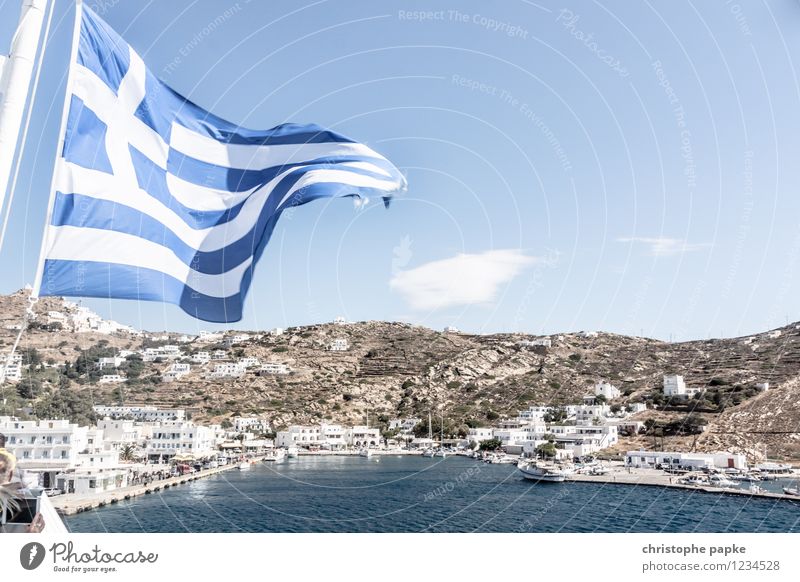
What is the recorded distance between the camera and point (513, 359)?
101 meters

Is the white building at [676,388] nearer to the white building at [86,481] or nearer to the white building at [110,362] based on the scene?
the white building at [86,481]

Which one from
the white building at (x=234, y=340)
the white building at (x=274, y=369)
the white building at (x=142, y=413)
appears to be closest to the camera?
the white building at (x=142, y=413)

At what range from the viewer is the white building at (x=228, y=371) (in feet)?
299

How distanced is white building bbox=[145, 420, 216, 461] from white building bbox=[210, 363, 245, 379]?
110ft

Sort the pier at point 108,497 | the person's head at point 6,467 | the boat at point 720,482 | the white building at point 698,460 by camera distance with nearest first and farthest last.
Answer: the person's head at point 6,467 → the pier at point 108,497 → the boat at point 720,482 → the white building at point 698,460

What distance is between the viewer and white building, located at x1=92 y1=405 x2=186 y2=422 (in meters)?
64.0

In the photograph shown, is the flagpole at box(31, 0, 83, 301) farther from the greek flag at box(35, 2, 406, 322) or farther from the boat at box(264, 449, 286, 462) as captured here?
the boat at box(264, 449, 286, 462)

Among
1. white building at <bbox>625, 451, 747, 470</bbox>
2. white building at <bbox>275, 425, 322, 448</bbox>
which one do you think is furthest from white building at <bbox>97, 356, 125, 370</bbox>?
white building at <bbox>625, 451, 747, 470</bbox>

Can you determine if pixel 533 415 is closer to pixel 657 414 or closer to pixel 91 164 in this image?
pixel 657 414

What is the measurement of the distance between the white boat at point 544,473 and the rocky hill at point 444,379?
11350 mm

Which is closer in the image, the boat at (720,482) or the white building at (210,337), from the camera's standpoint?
the boat at (720,482)

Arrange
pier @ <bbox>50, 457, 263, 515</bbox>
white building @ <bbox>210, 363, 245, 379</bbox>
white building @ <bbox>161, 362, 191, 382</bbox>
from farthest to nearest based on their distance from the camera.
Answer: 1. white building @ <bbox>210, 363, 245, 379</bbox>
2. white building @ <bbox>161, 362, 191, 382</bbox>
3. pier @ <bbox>50, 457, 263, 515</bbox>

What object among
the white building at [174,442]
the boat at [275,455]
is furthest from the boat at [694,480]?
the white building at [174,442]
